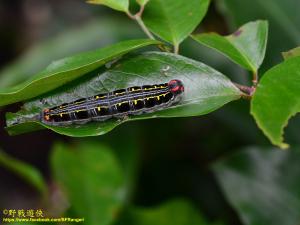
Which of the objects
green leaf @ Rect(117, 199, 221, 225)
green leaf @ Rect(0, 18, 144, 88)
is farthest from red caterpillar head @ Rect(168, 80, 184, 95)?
green leaf @ Rect(0, 18, 144, 88)

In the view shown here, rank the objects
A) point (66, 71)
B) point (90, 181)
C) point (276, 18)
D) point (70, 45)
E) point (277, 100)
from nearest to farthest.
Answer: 1. point (277, 100)
2. point (66, 71)
3. point (90, 181)
4. point (276, 18)
5. point (70, 45)

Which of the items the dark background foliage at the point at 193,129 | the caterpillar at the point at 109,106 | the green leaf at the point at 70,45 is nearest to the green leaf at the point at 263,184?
the dark background foliage at the point at 193,129

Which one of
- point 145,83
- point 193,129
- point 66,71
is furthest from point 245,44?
point 193,129

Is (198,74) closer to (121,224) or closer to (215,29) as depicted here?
(121,224)

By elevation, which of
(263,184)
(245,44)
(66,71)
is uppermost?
(66,71)

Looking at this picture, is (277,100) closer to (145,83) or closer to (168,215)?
(145,83)

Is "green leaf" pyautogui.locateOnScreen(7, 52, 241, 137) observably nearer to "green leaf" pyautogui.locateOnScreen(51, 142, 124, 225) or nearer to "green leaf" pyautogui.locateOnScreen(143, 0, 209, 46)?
"green leaf" pyautogui.locateOnScreen(143, 0, 209, 46)
